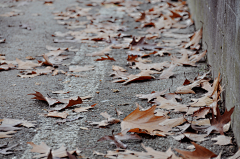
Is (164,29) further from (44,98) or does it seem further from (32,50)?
(44,98)

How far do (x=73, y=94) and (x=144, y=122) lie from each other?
824 millimetres

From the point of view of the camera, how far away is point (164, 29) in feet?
14.9

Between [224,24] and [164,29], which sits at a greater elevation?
[224,24]

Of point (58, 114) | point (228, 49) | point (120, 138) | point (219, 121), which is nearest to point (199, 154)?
point (219, 121)

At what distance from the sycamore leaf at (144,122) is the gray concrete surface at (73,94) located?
0.07 m

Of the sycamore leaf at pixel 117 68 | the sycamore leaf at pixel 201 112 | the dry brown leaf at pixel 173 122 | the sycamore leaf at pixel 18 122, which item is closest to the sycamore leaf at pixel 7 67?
the sycamore leaf at pixel 117 68

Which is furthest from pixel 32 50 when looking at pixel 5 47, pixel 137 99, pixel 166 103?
pixel 166 103

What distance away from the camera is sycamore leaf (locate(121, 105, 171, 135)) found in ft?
6.06

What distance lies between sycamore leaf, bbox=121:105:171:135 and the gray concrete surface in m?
0.07

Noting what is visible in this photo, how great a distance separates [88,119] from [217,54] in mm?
1222

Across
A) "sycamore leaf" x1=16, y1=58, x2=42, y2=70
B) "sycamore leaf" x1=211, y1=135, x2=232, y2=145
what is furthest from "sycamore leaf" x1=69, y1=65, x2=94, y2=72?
"sycamore leaf" x1=211, y1=135, x2=232, y2=145

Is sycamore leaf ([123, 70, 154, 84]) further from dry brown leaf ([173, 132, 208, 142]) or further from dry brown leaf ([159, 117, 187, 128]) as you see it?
dry brown leaf ([173, 132, 208, 142])

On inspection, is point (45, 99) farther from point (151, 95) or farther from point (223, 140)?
point (223, 140)

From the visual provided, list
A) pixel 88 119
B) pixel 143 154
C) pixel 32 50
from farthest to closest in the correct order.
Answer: pixel 32 50, pixel 88 119, pixel 143 154
